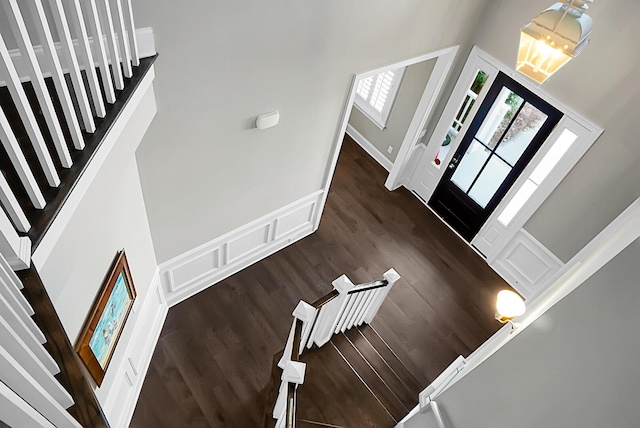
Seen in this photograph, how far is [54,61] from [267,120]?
2.02 metres

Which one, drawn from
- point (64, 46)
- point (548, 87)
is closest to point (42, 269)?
point (64, 46)

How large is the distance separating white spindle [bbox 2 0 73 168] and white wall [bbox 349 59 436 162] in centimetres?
448

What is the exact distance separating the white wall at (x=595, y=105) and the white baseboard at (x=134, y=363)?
13.8ft

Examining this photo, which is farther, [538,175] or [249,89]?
[538,175]

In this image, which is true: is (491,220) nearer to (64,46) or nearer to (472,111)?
(472,111)

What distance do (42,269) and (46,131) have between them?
68cm

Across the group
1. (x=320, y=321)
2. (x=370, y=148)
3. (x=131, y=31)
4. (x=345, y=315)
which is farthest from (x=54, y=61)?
(x=370, y=148)

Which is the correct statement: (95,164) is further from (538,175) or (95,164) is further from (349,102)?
(538,175)

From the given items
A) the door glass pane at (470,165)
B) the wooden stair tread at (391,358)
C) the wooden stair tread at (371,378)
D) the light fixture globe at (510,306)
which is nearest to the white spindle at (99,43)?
the light fixture globe at (510,306)

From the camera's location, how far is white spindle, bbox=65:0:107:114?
1.52 metres

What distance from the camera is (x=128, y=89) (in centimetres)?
215

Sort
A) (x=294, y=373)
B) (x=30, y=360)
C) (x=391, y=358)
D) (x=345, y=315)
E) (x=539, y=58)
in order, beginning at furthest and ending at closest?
(x=391, y=358) < (x=345, y=315) < (x=294, y=373) < (x=539, y=58) < (x=30, y=360)

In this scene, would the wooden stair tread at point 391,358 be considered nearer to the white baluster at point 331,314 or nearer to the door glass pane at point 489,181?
the white baluster at point 331,314

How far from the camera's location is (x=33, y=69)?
4.42ft
